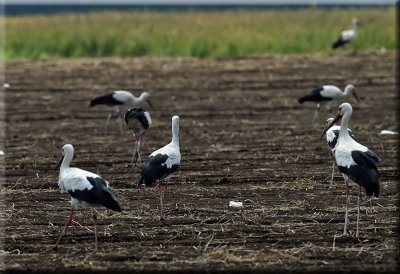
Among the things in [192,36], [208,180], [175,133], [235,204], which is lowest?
[192,36]

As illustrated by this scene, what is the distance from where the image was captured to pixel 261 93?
66.4 feet

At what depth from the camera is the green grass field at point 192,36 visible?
29.2m

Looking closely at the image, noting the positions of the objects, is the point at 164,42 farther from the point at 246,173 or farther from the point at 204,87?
the point at 246,173

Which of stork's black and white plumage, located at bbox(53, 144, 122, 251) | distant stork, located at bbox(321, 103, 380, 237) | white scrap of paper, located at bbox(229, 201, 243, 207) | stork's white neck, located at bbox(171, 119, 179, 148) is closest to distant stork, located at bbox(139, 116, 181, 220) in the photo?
stork's white neck, located at bbox(171, 119, 179, 148)

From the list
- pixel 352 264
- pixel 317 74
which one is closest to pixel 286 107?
pixel 317 74

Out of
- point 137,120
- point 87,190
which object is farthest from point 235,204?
point 137,120

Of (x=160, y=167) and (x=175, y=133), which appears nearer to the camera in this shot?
(x=160, y=167)

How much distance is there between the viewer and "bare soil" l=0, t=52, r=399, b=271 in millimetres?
8344

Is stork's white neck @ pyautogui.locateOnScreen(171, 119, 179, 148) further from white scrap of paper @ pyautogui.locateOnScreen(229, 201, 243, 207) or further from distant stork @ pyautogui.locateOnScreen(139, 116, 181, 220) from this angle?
white scrap of paper @ pyautogui.locateOnScreen(229, 201, 243, 207)

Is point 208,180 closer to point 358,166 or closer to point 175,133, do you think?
point 175,133

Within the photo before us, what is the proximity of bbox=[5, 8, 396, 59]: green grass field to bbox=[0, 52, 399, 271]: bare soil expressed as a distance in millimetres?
6547

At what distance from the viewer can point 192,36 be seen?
3128 centimetres

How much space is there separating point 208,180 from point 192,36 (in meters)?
20.2

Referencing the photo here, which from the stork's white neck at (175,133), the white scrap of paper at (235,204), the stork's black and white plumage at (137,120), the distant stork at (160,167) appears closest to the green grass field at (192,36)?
the stork's black and white plumage at (137,120)
